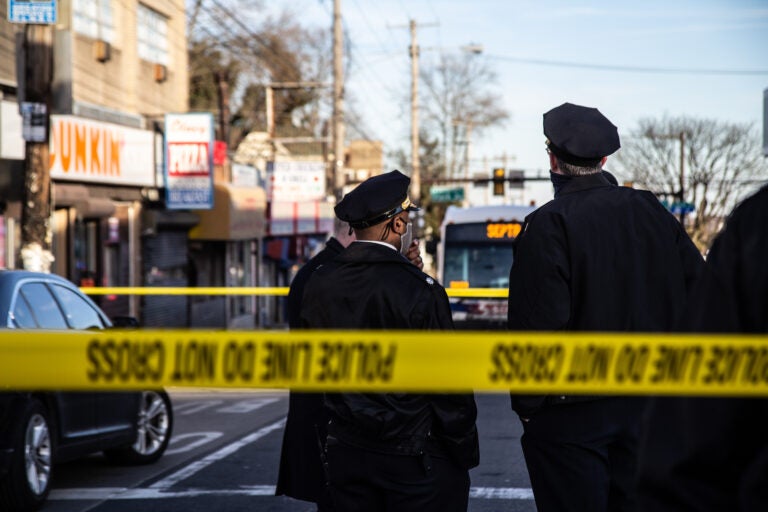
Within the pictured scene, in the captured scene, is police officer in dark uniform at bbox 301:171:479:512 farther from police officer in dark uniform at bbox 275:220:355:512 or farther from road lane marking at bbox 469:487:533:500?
road lane marking at bbox 469:487:533:500

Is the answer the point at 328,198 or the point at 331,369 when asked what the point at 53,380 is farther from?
the point at 328,198

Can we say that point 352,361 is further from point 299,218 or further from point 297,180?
point 299,218

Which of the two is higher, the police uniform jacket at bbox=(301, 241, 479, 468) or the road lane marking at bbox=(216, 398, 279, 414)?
the police uniform jacket at bbox=(301, 241, 479, 468)

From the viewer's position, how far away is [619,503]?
4.46 meters

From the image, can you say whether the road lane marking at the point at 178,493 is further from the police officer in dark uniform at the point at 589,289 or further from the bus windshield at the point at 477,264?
the bus windshield at the point at 477,264

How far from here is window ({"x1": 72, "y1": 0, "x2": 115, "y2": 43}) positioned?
→ 23953 millimetres

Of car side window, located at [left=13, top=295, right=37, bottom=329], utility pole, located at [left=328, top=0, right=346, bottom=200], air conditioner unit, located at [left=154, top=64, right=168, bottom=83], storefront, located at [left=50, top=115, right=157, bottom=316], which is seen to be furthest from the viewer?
utility pole, located at [left=328, top=0, right=346, bottom=200]

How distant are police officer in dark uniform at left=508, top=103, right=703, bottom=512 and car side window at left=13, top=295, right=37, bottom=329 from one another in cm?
464

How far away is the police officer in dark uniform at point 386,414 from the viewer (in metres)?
4.27

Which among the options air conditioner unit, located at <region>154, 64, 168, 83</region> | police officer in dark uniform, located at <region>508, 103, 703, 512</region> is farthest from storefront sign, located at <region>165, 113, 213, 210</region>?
police officer in dark uniform, located at <region>508, 103, 703, 512</region>

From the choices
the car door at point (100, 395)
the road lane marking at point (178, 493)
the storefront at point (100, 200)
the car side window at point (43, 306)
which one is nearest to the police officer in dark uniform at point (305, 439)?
the road lane marking at point (178, 493)

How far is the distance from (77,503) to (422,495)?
4.92 m

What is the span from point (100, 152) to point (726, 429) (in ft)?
72.5

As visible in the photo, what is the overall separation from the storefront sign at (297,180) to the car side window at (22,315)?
83.7 feet
